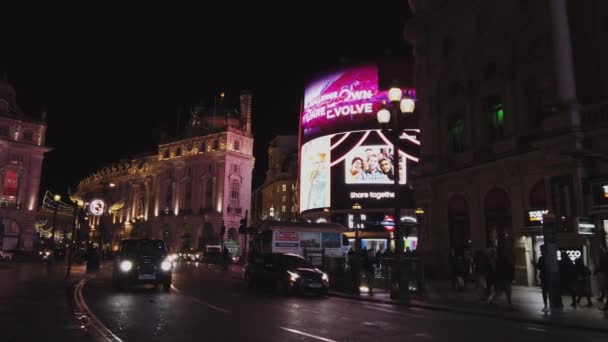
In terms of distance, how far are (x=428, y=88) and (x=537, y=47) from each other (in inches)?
349

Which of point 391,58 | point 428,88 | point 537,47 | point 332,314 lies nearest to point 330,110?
point 391,58

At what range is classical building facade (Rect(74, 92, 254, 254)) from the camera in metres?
84.4

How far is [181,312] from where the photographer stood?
12367mm

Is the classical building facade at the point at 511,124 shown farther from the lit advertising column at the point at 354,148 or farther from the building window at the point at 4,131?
the building window at the point at 4,131

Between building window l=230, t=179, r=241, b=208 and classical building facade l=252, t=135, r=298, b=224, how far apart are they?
16075 millimetres

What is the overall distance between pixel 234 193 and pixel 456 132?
61.8 m

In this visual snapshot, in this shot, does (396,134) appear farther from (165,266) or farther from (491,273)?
(165,266)

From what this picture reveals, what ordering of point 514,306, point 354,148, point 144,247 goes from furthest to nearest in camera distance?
point 354,148 < point 144,247 < point 514,306

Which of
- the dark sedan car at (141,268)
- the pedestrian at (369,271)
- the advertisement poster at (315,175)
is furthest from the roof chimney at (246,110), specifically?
the dark sedan car at (141,268)

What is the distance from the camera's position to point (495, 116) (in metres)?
25.1

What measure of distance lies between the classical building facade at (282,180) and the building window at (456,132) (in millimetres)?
74247

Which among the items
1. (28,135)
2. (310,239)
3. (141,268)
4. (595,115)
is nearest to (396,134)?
(595,115)

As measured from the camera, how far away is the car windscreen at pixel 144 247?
19.1 metres

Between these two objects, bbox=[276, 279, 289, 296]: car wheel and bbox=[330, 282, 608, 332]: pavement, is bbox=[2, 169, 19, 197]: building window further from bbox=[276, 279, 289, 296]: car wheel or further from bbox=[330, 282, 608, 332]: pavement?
bbox=[330, 282, 608, 332]: pavement
